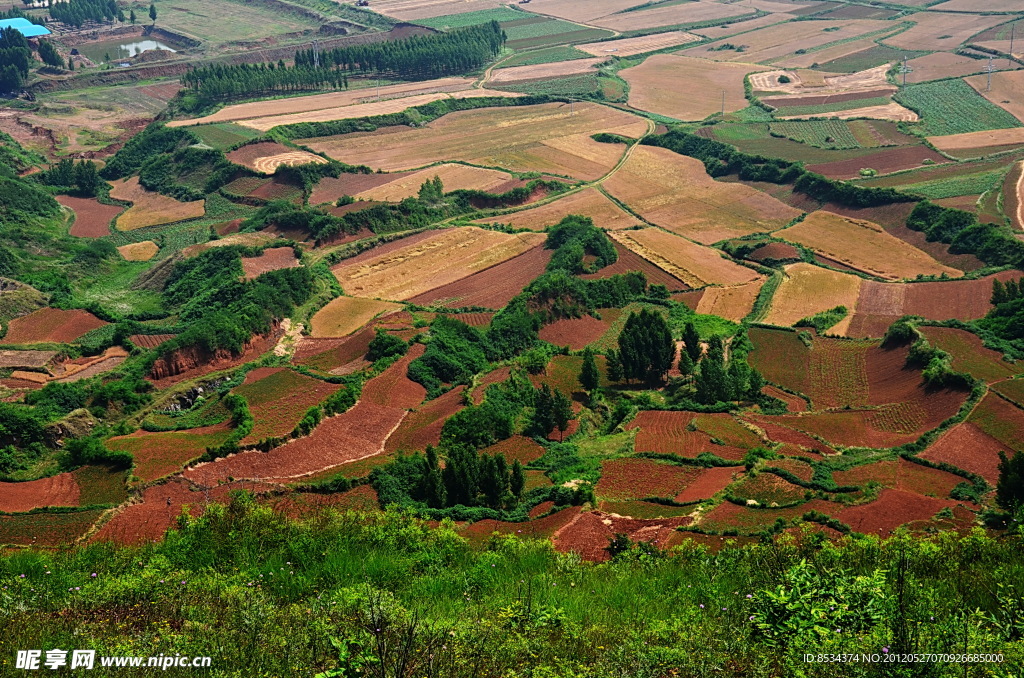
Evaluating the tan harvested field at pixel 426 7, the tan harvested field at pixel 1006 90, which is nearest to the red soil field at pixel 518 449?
the tan harvested field at pixel 1006 90

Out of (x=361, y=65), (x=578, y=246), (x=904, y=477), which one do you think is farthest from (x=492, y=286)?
(x=361, y=65)

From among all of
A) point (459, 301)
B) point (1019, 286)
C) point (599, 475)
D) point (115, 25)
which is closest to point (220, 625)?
point (599, 475)

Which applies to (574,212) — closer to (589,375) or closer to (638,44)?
(589,375)

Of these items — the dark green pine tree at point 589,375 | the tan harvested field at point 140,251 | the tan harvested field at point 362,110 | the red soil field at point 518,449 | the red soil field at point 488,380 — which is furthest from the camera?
the tan harvested field at point 362,110

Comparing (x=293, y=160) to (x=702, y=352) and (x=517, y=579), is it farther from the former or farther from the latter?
(x=517, y=579)

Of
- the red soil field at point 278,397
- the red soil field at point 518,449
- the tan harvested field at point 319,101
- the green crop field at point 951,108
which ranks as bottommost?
the red soil field at point 278,397

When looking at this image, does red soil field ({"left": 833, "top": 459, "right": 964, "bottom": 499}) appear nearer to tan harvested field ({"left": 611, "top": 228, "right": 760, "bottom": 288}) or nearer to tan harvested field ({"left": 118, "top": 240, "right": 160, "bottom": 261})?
tan harvested field ({"left": 611, "top": 228, "right": 760, "bottom": 288})

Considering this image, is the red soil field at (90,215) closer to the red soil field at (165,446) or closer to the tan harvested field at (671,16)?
the red soil field at (165,446)
